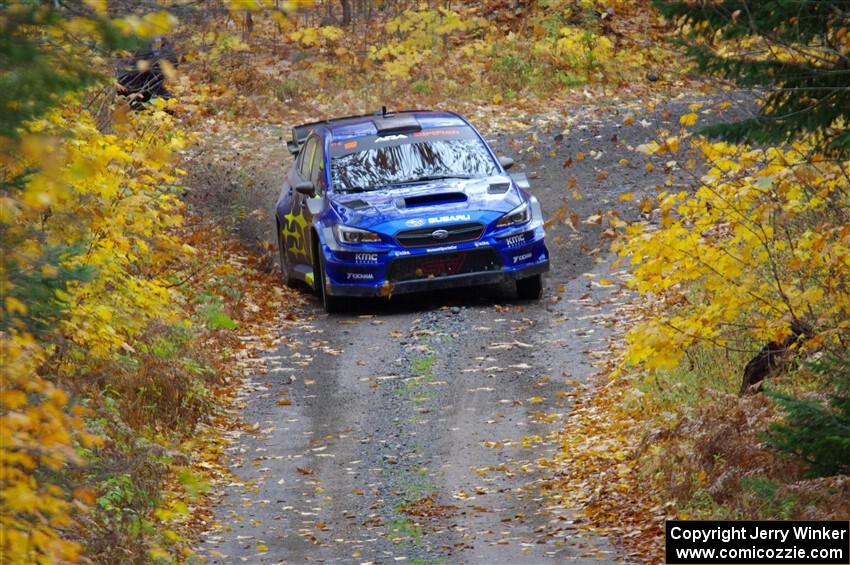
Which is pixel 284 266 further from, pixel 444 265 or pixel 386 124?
pixel 444 265

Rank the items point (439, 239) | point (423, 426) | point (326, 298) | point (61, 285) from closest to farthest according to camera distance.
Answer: point (61, 285) → point (423, 426) → point (439, 239) → point (326, 298)

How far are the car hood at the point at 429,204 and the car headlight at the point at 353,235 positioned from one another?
0.06 meters

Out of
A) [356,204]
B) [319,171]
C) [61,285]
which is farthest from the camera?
[319,171]

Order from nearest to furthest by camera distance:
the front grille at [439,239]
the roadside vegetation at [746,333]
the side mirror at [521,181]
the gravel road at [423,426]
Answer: the roadside vegetation at [746,333] → the gravel road at [423,426] → the front grille at [439,239] → the side mirror at [521,181]

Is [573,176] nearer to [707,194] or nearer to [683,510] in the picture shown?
[707,194]

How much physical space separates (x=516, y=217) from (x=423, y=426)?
3.82 meters

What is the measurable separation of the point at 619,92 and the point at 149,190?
16.0 meters

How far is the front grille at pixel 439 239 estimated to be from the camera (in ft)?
44.3

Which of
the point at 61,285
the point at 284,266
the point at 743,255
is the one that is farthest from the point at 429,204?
the point at 61,285

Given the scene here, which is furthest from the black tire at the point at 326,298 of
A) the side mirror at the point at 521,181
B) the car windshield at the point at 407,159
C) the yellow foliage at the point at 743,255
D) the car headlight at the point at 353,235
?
the yellow foliage at the point at 743,255

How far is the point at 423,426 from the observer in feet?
34.6

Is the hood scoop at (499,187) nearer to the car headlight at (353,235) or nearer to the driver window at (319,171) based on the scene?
the car headlight at (353,235)

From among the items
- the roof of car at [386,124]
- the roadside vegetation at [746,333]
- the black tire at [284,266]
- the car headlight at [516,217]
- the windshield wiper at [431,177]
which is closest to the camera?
the roadside vegetation at [746,333]

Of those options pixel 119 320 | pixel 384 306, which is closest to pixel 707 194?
pixel 119 320
